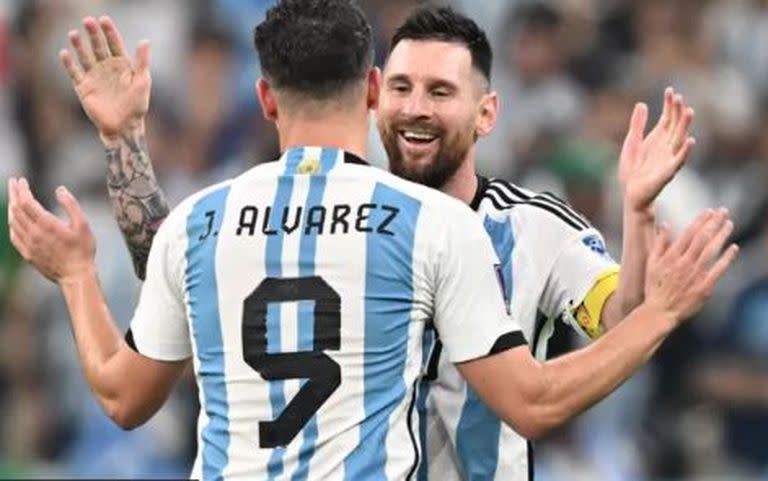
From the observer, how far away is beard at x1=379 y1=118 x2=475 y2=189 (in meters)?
5.90

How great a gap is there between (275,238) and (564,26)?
7.18 metres

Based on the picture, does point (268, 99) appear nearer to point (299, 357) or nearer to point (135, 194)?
point (299, 357)

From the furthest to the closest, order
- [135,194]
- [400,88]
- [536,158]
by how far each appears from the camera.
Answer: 1. [536,158]
2. [400,88]
3. [135,194]

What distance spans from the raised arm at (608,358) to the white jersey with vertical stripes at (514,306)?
2.52ft

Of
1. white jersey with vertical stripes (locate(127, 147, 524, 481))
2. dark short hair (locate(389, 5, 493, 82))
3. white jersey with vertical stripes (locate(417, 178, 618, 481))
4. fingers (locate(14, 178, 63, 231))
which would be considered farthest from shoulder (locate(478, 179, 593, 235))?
fingers (locate(14, 178, 63, 231))

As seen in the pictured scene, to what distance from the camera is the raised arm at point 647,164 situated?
16.8 ft

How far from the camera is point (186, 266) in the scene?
4969 mm

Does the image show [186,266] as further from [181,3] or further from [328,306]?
[181,3]

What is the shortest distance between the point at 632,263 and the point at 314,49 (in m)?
1.05

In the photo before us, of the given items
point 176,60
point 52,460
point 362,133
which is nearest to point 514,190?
point 362,133

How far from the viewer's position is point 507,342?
4.86 m

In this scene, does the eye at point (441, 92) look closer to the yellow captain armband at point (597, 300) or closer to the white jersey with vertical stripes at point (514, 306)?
the white jersey with vertical stripes at point (514, 306)

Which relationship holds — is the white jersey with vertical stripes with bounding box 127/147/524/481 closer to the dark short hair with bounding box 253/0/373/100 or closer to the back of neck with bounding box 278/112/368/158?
the back of neck with bounding box 278/112/368/158

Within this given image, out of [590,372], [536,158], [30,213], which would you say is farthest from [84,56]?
[536,158]
